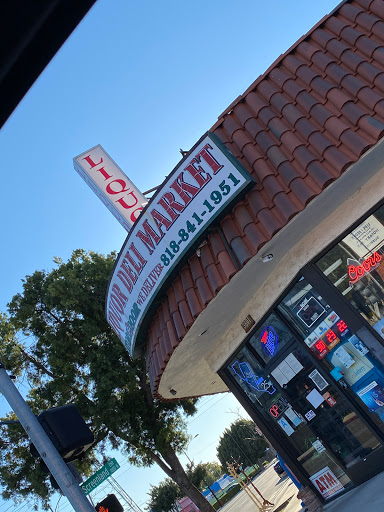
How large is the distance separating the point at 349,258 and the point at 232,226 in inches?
71.6

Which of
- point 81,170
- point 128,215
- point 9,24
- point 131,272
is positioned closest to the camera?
point 9,24

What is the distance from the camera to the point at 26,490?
18.5 meters

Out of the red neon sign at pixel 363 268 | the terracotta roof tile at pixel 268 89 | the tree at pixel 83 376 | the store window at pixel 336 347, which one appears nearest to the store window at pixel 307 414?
the store window at pixel 336 347

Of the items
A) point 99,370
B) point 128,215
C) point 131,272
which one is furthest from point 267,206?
point 99,370

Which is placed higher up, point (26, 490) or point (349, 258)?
point (26, 490)

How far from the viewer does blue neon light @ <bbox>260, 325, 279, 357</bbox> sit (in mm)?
8578

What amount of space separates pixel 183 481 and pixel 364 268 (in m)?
14.1

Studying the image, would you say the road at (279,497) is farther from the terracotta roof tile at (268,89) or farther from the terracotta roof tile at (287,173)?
the terracotta roof tile at (268,89)

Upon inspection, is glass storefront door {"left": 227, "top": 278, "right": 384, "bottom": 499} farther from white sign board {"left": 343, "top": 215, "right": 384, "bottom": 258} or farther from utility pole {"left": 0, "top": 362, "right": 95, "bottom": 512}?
utility pole {"left": 0, "top": 362, "right": 95, "bottom": 512}

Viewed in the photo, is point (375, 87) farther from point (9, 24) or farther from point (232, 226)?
point (9, 24)

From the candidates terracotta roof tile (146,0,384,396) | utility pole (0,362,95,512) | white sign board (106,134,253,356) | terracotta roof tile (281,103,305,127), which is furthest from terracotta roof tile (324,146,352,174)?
utility pole (0,362,95,512)

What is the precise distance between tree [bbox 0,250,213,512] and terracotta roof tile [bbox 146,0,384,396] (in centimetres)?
1117

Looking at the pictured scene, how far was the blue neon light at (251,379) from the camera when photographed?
353 inches

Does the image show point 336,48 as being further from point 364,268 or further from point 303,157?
point 364,268
